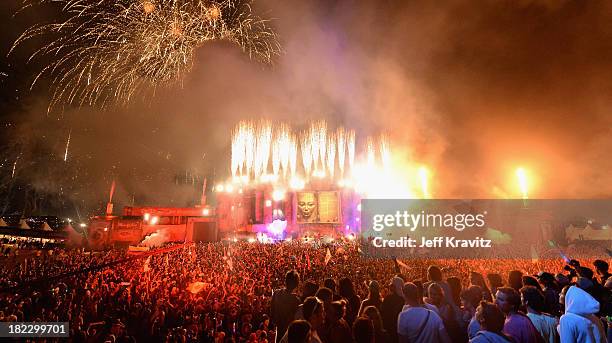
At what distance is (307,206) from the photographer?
40.6 meters

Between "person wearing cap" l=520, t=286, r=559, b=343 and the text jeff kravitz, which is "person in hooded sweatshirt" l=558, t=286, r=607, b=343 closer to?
"person wearing cap" l=520, t=286, r=559, b=343

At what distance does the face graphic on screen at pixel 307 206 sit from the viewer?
40250 millimetres

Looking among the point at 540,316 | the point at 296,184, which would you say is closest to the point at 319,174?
the point at 296,184

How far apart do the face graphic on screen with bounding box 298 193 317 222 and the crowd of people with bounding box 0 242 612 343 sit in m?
24.9

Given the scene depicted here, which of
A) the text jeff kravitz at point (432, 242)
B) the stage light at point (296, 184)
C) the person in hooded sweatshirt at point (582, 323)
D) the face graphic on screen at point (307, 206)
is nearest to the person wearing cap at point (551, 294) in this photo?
the person in hooded sweatshirt at point (582, 323)

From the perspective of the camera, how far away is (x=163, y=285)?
10156 millimetres

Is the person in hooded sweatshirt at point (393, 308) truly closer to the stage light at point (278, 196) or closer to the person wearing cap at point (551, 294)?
the person wearing cap at point (551, 294)

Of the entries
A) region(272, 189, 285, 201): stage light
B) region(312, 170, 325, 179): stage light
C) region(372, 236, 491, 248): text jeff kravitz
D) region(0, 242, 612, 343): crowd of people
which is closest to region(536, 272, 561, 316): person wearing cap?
region(0, 242, 612, 343): crowd of people

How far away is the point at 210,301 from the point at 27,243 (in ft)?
115

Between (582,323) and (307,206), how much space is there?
37.3 metres

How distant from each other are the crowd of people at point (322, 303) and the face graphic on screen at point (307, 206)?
24.9 metres

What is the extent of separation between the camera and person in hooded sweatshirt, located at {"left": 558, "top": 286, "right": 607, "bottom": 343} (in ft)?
11.5

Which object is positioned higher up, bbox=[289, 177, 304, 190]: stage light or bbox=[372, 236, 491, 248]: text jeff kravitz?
bbox=[289, 177, 304, 190]: stage light

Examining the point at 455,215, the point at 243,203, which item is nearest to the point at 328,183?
the point at 243,203
